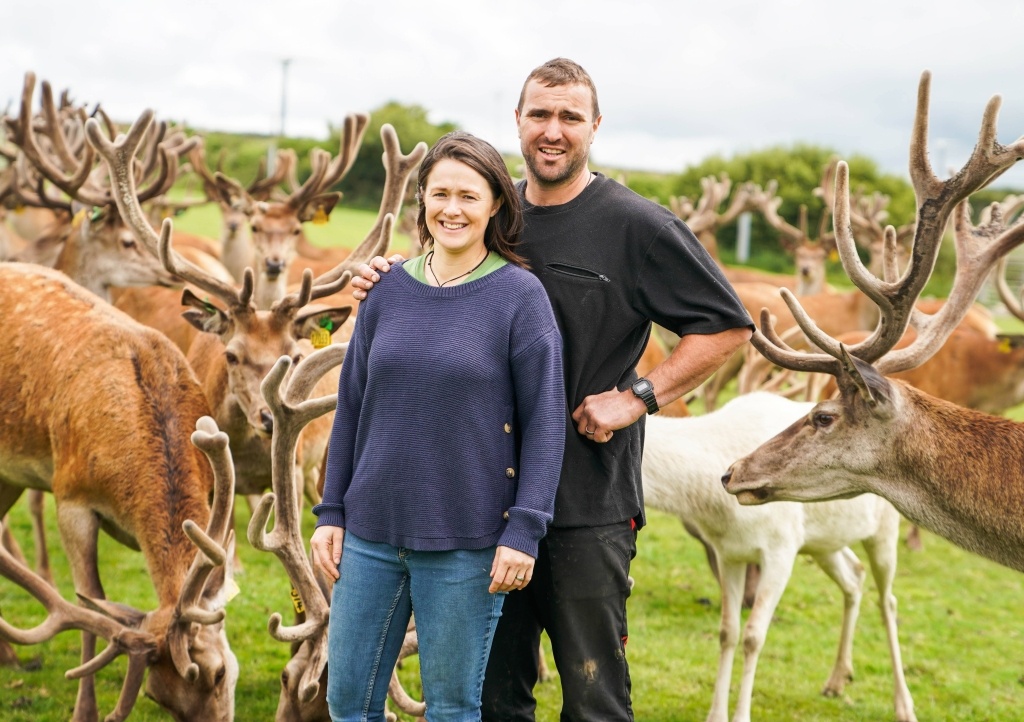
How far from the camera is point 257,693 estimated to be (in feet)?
16.1

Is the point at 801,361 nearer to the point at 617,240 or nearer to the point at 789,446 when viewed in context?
the point at 789,446

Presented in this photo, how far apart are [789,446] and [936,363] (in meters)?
5.91

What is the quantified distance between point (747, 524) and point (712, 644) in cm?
148

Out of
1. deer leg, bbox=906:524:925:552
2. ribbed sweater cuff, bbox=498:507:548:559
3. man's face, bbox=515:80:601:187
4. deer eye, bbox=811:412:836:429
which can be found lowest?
deer leg, bbox=906:524:925:552

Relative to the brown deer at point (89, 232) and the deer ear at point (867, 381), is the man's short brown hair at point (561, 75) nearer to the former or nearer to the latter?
the deer ear at point (867, 381)

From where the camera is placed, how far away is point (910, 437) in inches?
150

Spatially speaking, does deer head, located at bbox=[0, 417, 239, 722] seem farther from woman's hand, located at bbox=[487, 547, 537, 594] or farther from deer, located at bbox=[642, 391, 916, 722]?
deer, located at bbox=[642, 391, 916, 722]

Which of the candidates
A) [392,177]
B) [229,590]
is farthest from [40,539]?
[229,590]

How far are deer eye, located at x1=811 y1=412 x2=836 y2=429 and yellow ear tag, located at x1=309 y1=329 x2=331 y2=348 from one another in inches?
89.3

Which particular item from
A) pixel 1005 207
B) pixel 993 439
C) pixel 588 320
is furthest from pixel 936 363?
pixel 588 320

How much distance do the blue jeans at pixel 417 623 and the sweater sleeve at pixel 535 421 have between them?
0.44 feet

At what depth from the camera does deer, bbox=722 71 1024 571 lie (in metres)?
3.75

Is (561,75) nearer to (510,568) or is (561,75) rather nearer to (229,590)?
(510,568)

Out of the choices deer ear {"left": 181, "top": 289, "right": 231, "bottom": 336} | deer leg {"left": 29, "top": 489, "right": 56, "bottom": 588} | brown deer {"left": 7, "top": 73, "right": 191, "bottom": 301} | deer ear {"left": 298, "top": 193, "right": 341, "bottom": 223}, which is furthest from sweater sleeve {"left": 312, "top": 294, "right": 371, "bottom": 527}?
deer ear {"left": 298, "top": 193, "right": 341, "bottom": 223}
